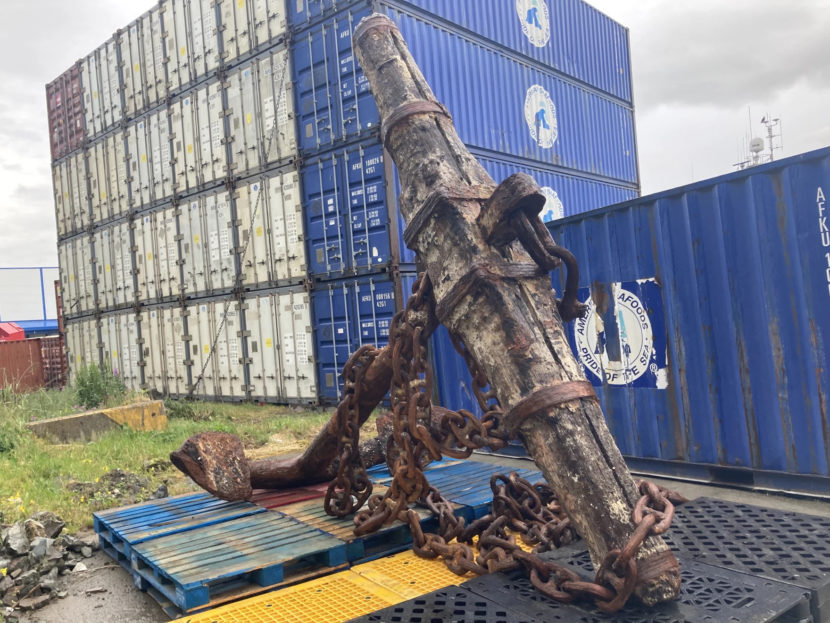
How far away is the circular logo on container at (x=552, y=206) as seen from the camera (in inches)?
506

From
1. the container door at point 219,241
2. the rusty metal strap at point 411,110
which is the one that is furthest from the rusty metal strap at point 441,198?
the container door at point 219,241

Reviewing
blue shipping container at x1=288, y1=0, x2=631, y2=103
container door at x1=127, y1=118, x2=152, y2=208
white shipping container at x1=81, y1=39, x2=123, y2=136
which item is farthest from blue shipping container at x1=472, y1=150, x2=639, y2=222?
white shipping container at x1=81, y1=39, x2=123, y2=136

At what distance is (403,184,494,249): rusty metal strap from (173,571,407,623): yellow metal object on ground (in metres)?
1.68

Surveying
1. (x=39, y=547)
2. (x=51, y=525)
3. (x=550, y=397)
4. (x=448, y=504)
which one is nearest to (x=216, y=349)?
(x=51, y=525)

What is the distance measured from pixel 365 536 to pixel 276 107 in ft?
30.9

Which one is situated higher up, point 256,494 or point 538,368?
point 538,368

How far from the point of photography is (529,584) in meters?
2.55

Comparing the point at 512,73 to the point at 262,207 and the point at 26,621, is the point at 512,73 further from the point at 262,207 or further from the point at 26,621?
the point at 26,621

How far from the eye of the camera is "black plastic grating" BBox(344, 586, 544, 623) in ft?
7.45

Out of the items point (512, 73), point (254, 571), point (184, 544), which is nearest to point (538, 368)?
point (254, 571)

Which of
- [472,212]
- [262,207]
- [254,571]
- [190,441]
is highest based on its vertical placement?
[262,207]

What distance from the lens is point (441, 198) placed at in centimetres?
263

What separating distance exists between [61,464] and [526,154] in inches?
366

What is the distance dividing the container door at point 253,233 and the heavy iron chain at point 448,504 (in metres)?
8.44
